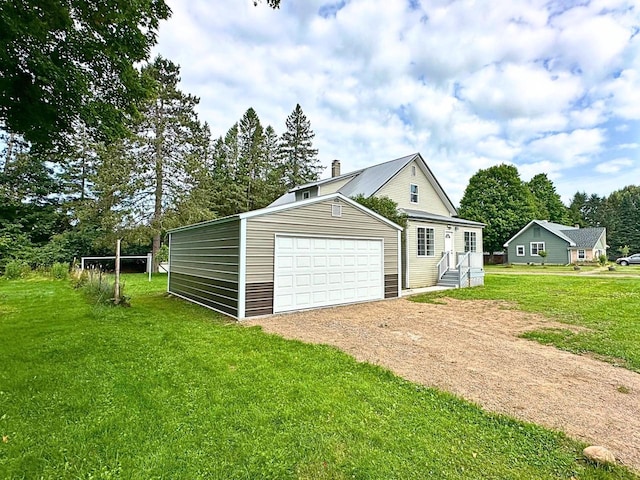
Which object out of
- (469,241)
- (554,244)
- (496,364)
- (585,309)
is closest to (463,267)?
(469,241)

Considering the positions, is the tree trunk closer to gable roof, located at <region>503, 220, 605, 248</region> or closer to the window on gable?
the window on gable

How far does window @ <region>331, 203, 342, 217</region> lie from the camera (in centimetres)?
947

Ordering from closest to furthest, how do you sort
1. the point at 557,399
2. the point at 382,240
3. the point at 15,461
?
1. the point at 15,461
2. the point at 557,399
3. the point at 382,240

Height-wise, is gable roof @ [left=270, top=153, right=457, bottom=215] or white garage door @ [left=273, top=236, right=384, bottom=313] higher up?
gable roof @ [left=270, top=153, right=457, bottom=215]

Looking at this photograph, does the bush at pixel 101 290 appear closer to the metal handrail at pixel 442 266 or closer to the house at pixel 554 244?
the metal handrail at pixel 442 266

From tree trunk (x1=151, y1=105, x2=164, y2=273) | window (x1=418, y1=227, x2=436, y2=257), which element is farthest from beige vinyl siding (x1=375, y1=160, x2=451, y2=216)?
tree trunk (x1=151, y1=105, x2=164, y2=273)

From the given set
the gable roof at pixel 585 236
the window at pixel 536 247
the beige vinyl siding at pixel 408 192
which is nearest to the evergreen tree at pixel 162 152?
the beige vinyl siding at pixel 408 192

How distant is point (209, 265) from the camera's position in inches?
382

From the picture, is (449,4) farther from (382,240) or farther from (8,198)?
(8,198)

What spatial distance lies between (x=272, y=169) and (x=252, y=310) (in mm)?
24480

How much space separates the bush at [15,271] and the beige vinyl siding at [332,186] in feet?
53.4

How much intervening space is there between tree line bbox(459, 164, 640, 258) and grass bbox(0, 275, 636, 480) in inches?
1338

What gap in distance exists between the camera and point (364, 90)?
13.8 metres

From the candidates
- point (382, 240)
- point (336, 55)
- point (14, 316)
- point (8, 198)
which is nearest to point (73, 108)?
point (14, 316)
